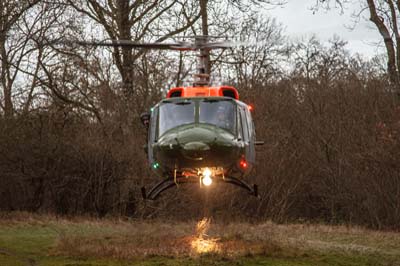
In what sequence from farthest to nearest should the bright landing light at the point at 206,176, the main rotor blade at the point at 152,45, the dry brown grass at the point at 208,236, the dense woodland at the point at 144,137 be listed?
the dense woodland at the point at 144,137 < the dry brown grass at the point at 208,236 < the bright landing light at the point at 206,176 < the main rotor blade at the point at 152,45

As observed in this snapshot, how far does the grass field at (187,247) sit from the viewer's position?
16875 mm

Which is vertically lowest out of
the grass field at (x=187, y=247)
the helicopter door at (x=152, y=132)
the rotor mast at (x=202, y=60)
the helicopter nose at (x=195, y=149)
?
the grass field at (x=187, y=247)

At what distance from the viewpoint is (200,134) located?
597 inches

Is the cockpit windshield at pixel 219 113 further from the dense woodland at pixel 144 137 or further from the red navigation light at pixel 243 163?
the dense woodland at pixel 144 137

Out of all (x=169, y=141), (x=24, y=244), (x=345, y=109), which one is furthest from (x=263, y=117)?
(x=169, y=141)

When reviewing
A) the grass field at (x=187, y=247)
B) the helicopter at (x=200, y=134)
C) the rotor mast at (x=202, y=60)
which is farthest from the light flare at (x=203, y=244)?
the rotor mast at (x=202, y=60)

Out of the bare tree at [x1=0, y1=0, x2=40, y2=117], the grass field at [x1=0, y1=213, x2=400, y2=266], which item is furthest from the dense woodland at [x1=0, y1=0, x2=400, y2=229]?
the grass field at [x1=0, y1=213, x2=400, y2=266]

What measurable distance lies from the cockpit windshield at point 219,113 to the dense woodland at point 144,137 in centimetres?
1496

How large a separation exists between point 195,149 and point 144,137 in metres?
19.8

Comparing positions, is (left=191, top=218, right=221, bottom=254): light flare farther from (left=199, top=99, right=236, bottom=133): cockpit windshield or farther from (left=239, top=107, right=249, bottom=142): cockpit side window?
(left=199, top=99, right=236, bottom=133): cockpit windshield

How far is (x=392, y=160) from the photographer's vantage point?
3269 centimetres

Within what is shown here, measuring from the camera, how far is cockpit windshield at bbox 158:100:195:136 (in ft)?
52.2

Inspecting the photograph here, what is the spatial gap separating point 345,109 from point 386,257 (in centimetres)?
2062

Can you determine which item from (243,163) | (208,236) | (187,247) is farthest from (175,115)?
(208,236)
